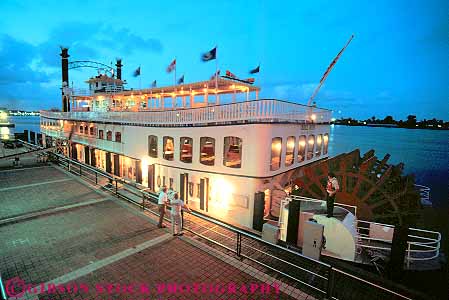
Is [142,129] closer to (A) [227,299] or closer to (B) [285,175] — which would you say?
(B) [285,175]

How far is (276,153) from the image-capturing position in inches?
509

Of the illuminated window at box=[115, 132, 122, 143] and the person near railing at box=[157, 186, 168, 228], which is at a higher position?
the illuminated window at box=[115, 132, 122, 143]

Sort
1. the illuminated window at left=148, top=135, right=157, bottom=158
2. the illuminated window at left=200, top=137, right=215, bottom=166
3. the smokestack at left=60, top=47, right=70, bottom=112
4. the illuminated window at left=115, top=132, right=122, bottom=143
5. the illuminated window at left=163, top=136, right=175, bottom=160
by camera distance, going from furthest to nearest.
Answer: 1. the smokestack at left=60, top=47, right=70, bottom=112
2. the illuminated window at left=115, top=132, right=122, bottom=143
3. the illuminated window at left=148, top=135, right=157, bottom=158
4. the illuminated window at left=163, top=136, right=175, bottom=160
5. the illuminated window at left=200, top=137, right=215, bottom=166

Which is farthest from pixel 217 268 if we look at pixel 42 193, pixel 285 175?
pixel 42 193

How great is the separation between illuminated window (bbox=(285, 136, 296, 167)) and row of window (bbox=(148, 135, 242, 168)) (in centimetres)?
299

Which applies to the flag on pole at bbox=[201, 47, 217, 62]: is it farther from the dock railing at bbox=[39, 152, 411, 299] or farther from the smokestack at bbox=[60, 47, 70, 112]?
the smokestack at bbox=[60, 47, 70, 112]

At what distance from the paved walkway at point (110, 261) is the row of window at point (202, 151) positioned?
5044mm

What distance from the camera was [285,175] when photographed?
48.4 feet

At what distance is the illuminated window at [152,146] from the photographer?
1656 cm

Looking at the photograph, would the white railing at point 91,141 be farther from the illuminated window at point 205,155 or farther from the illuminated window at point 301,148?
the illuminated window at point 301,148

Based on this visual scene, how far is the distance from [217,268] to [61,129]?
103 feet

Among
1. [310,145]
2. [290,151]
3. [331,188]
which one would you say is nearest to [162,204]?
[331,188]

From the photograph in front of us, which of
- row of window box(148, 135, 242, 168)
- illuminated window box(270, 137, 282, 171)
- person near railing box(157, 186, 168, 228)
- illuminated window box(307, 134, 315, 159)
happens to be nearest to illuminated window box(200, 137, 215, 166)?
row of window box(148, 135, 242, 168)

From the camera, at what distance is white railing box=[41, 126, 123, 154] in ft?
66.0
